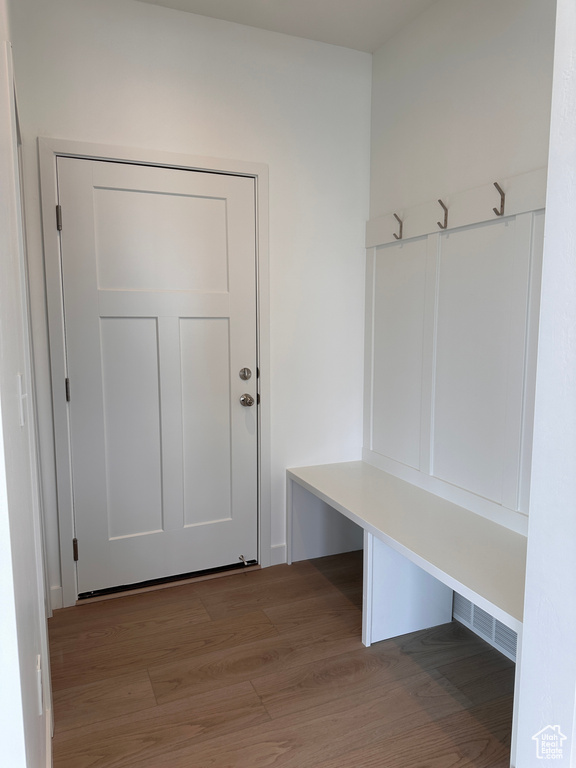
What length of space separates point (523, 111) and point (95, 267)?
1815 mm

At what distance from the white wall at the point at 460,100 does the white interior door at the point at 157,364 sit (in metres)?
0.78

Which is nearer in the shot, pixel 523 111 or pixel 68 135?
pixel 523 111

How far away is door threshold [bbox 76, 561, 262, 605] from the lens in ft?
8.22

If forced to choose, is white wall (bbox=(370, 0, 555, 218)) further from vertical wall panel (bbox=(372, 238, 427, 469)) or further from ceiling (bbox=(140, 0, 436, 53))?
vertical wall panel (bbox=(372, 238, 427, 469))

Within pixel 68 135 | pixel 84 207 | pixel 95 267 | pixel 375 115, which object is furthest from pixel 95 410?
pixel 375 115

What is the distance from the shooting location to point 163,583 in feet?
8.64

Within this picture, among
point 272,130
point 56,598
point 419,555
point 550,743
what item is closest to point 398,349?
point 419,555

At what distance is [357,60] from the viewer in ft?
9.07

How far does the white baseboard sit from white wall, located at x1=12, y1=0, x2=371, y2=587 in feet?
0.05

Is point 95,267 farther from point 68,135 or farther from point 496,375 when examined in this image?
point 496,375

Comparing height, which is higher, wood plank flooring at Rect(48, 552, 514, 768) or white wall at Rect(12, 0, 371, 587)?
white wall at Rect(12, 0, 371, 587)

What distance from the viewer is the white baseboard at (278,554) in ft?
9.37

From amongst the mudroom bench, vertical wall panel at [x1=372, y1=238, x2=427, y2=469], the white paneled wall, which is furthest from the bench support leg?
vertical wall panel at [x1=372, y1=238, x2=427, y2=469]

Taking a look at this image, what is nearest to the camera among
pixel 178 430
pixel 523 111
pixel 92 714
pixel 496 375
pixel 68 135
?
pixel 92 714
